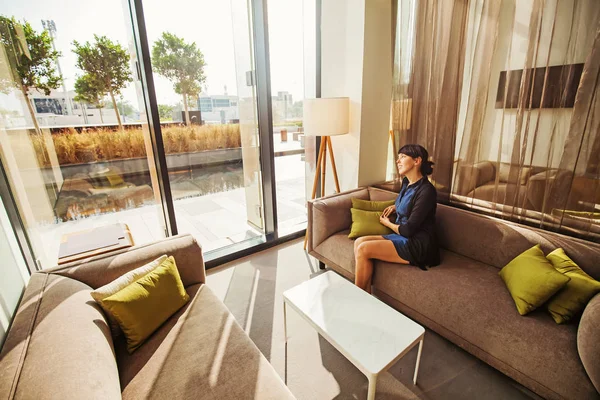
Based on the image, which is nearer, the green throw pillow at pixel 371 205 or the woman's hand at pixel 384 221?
the woman's hand at pixel 384 221

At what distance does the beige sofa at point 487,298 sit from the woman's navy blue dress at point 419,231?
0.09 meters

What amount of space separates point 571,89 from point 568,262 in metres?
1.11

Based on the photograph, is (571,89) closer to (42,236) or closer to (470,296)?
(470,296)

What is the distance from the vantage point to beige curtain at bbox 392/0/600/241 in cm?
176

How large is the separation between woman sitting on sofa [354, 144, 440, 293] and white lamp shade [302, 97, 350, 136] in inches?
28.3

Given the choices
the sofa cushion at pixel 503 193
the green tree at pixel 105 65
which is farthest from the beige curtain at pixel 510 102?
the green tree at pixel 105 65

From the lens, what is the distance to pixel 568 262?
159 centimetres

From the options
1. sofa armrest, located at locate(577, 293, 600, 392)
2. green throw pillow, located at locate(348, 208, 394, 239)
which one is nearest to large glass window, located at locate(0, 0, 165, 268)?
green throw pillow, located at locate(348, 208, 394, 239)

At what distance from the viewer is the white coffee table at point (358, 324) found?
1.29 metres

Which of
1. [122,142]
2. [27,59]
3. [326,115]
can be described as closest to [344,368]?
[326,115]

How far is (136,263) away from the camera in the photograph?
5.40ft

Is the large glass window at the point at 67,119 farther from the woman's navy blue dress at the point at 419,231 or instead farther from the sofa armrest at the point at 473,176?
the sofa armrest at the point at 473,176

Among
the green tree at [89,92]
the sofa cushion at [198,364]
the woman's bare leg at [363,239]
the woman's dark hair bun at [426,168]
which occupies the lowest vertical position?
the sofa cushion at [198,364]

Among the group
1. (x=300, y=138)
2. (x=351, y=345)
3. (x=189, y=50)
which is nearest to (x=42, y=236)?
(x=189, y=50)
